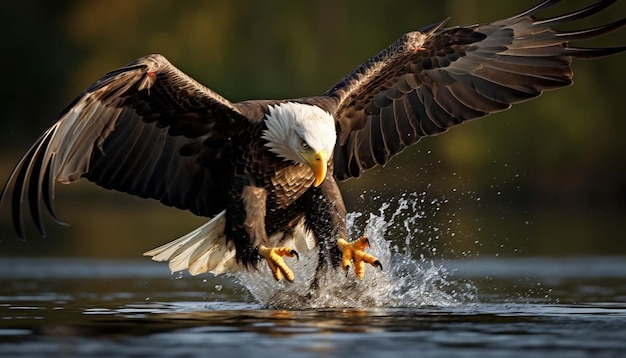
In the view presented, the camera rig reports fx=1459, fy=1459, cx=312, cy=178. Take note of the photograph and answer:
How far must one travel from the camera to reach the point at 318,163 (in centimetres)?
846

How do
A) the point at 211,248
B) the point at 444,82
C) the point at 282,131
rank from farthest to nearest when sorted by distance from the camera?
the point at 444,82 < the point at 211,248 < the point at 282,131

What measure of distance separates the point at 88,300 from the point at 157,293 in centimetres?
74

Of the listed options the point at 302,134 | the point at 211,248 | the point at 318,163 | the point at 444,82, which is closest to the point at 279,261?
the point at 318,163

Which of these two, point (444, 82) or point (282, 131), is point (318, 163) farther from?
point (444, 82)

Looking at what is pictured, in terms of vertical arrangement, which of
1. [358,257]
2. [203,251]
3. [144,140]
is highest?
[144,140]

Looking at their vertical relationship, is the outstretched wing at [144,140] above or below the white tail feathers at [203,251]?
above

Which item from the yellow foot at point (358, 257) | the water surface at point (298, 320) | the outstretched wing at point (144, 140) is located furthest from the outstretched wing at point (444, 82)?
the water surface at point (298, 320)

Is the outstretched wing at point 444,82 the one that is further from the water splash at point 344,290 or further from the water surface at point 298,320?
the water surface at point 298,320

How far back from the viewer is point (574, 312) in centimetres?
809

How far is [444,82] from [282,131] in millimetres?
1505

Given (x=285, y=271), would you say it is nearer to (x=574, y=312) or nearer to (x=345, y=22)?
(x=574, y=312)

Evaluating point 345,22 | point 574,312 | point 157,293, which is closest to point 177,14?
point 345,22

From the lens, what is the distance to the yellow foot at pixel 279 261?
844cm

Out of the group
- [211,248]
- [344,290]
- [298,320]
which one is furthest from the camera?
[211,248]
